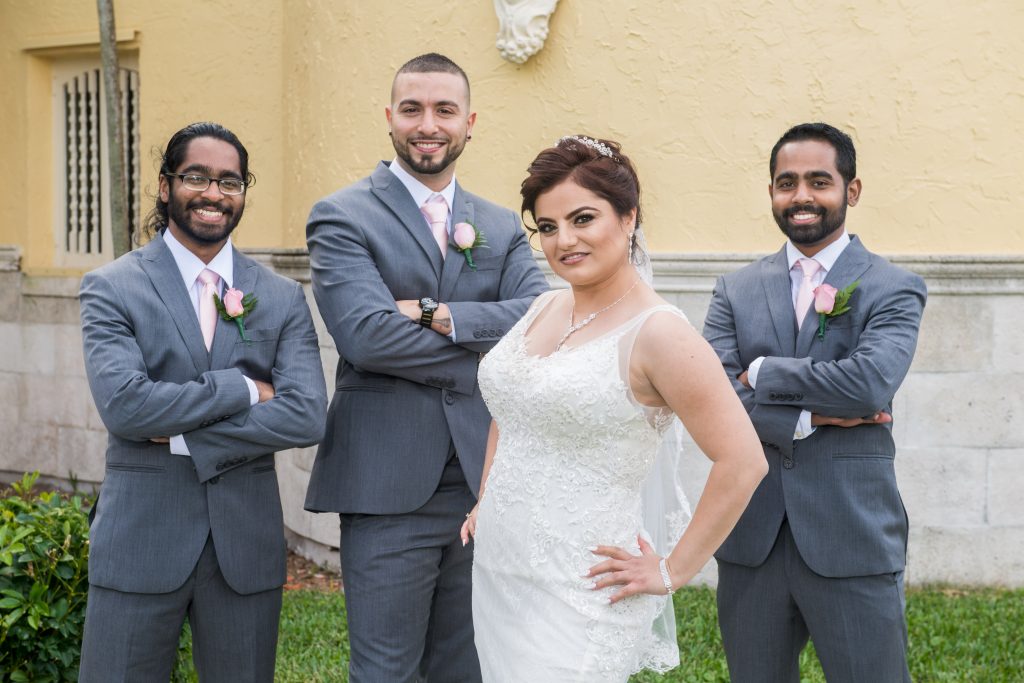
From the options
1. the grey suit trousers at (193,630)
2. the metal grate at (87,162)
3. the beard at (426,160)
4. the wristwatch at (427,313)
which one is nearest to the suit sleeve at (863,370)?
the wristwatch at (427,313)

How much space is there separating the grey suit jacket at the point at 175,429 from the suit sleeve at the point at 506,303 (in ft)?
1.83

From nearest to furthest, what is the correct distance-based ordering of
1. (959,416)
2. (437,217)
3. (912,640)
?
(437,217), (912,640), (959,416)

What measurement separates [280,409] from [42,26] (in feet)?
23.5

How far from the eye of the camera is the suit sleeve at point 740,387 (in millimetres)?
3740

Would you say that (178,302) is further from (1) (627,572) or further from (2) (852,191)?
(2) (852,191)

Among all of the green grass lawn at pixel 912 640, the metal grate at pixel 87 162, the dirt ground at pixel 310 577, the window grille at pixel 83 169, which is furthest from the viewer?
the window grille at pixel 83 169

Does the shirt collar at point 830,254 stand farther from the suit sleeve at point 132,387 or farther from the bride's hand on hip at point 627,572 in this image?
the suit sleeve at point 132,387

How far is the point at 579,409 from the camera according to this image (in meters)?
3.02

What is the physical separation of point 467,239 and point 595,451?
1.30 metres

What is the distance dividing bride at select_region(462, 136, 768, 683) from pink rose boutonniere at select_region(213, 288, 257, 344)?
3.03 feet

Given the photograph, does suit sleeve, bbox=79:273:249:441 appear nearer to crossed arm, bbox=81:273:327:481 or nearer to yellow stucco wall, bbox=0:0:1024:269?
crossed arm, bbox=81:273:327:481

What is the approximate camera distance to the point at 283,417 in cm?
374

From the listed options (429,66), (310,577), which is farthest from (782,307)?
(310,577)

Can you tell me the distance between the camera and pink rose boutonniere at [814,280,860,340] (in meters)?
3.75
